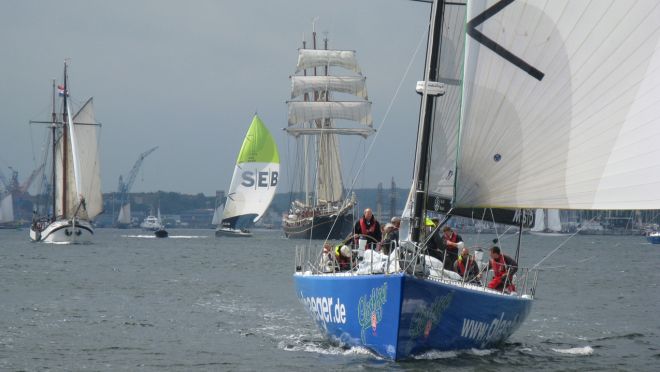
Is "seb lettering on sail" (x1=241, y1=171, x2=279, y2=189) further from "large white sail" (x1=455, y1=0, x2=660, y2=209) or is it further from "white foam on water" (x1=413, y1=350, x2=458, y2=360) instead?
"large white sail" (x1=455, y1=0, x2=660, y2=209)

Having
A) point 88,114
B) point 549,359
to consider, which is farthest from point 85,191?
point 549,359

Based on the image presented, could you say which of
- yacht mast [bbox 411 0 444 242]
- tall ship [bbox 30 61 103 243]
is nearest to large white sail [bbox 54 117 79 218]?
tall ship [bbox 30 61 103 243]

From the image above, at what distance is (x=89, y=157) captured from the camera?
9094cm

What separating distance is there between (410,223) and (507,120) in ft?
6.84

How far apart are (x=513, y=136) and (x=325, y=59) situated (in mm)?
98514

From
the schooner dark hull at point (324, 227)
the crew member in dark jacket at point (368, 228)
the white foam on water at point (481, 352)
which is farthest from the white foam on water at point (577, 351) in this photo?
the schooner dark hull at point (324, 227)

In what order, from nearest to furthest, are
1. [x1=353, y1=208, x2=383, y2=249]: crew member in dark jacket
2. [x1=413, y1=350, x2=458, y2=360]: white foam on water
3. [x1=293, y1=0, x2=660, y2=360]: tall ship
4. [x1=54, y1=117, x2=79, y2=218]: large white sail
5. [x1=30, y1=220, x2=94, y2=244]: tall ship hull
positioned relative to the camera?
[x1=293, y1=0, x2=660, y2=360]: tall ship, [x1=413, y1=350, x2=458, y2=360]: white foam on water, [x1=353, y1=208, x2=383, y2=249]: crew member in dark jacket, [x1=30, y1=220, x2=94, y2=244]: tall ship hull, [x1=54, y1=117, x2=79, y2=218]: large white sail

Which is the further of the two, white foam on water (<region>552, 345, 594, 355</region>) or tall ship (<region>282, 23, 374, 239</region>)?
tall ship (<region>282, 23, 374, 239</region>)

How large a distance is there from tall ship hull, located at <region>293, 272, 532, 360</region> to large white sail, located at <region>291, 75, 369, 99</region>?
313 ft

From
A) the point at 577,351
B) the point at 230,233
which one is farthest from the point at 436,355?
Result: the point at 230,233

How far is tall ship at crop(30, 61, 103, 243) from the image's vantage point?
8350cm

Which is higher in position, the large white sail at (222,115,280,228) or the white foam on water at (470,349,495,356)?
Result: the large white sail at (222,115,280,228)

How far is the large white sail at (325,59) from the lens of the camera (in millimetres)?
114312

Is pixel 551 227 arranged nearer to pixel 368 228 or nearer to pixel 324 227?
pixel 324 227
